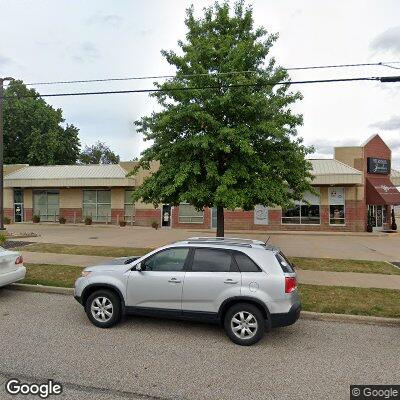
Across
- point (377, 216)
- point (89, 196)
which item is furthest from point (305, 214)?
point (89, 196)

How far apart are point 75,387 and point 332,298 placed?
5797 millimetres

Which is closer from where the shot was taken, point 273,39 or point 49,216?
point 273,39

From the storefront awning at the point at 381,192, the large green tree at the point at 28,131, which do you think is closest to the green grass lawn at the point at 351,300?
the storefront awning at the point at 381,192

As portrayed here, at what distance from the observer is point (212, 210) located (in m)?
28.4

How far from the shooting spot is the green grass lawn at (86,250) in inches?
547

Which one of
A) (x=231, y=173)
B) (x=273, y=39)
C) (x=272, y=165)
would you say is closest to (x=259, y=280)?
(x=231, y=173)

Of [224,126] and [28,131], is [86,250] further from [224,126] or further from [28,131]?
[28,131]

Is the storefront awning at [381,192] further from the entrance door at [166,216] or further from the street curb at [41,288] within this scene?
the street curb at [41,288]

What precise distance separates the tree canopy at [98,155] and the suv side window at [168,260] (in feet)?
198

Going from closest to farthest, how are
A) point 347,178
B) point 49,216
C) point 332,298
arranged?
point 332,298, point 347,178, point 49,216

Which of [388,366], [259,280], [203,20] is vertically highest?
[203,20]

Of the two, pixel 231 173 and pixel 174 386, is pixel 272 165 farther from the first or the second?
pixel 174 386

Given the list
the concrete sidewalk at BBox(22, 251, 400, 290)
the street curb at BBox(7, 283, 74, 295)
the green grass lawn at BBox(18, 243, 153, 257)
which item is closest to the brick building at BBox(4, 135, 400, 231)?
the green grass lawn at BBox(18, 243, 153, 257)

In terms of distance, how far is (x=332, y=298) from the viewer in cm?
795
